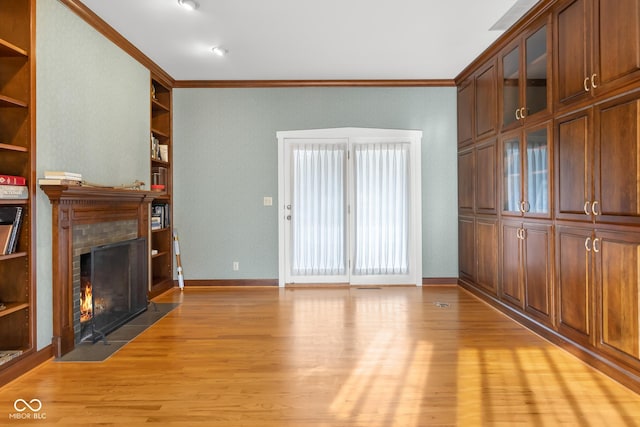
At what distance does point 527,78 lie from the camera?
11.8ft

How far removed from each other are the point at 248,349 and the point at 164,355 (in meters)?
0.62

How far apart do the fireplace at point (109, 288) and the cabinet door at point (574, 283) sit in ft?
11.9

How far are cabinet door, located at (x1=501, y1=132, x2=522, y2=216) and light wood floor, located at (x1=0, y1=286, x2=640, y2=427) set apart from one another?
109 centimetres

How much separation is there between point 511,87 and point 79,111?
12.8 ft

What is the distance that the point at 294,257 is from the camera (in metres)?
5.44

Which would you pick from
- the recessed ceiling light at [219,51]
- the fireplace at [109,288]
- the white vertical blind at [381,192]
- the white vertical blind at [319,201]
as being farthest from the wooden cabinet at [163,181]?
the white vertical blind at [381,192]

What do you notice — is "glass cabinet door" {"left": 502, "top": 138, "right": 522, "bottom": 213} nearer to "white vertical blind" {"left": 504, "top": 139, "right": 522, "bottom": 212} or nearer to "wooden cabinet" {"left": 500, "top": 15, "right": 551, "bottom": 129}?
"white vertical blind" {"left": 504, "top": 139, "right": 522, "bottom": 212}

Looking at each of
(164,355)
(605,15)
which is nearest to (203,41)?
(164,355)

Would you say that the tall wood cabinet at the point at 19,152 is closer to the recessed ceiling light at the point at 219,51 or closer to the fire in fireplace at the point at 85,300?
the fire in fireplace at the point at 85,300

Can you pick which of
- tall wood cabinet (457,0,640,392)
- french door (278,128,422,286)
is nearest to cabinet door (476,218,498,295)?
tall wood cabinet (457,0,640,392)

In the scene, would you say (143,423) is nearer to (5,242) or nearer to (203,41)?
(5,242)

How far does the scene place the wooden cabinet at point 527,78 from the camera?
10.8 ft

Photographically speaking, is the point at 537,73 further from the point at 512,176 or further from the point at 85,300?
the point at 85,300

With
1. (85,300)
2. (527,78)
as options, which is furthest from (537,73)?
(85,300)
